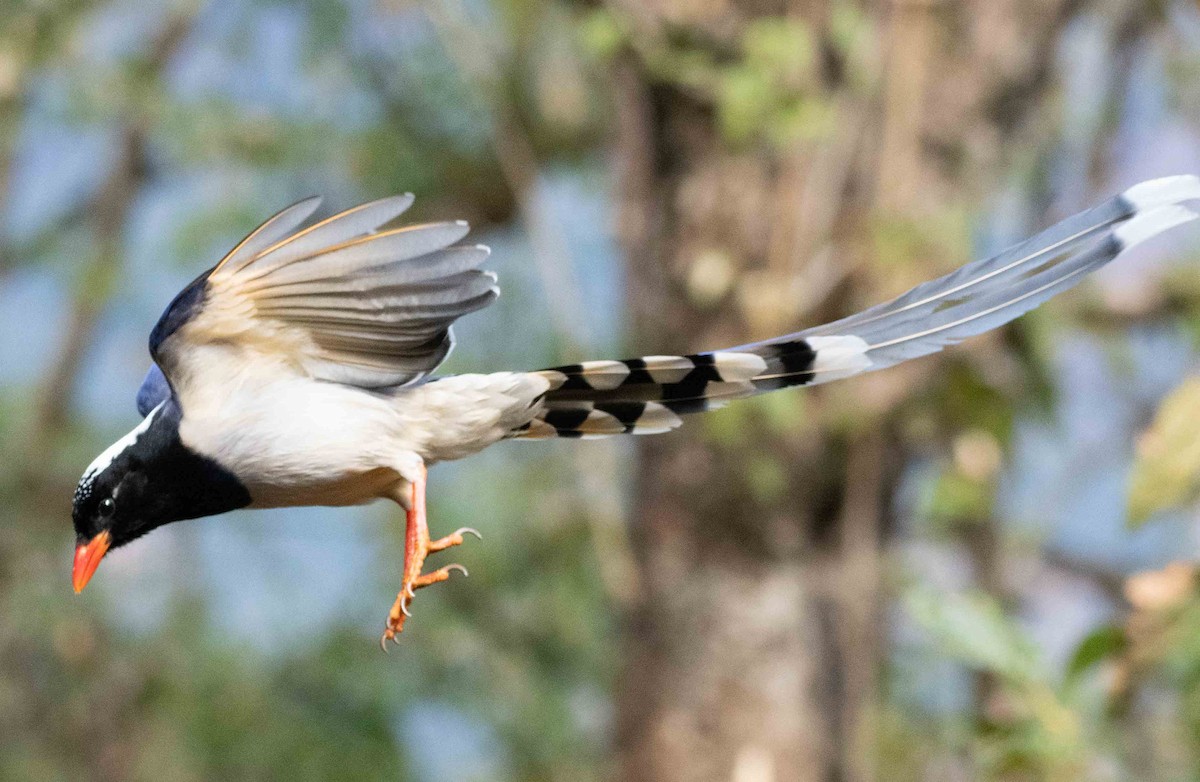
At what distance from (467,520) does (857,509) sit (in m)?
1.70

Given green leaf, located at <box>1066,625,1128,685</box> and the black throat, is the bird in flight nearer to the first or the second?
the black throat

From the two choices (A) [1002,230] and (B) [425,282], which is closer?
(B) [425,282]

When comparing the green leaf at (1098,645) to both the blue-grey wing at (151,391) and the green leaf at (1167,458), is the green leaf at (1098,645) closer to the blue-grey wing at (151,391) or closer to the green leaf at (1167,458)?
the green leaf at (1167,458)

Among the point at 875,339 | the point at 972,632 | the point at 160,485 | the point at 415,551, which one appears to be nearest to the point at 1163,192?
the point at 875,339

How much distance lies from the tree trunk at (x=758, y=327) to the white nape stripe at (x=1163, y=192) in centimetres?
243

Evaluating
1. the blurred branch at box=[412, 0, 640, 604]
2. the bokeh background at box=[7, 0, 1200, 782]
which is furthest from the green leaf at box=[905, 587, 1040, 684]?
the blurred branch at box=[412, 0, 640, 604]

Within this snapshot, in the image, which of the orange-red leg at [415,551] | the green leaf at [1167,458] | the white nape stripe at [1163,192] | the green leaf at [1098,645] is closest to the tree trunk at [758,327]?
the green leaf at [1098,645]

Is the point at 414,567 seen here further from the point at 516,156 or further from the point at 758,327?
the point at 516,156

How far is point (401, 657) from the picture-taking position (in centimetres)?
542

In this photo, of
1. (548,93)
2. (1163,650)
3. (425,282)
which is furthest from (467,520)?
(425,282)

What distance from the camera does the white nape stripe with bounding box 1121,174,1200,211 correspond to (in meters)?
1.23

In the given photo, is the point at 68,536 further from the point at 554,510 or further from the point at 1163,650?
the point at 1163,650

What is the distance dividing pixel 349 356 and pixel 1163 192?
670 mm

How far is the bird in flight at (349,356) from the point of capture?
1.17 m
